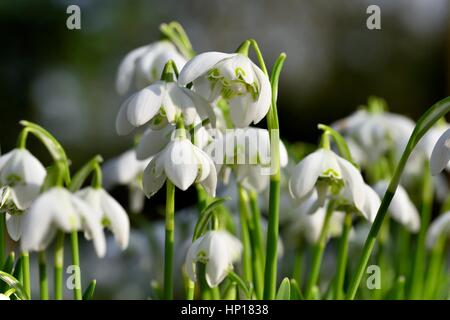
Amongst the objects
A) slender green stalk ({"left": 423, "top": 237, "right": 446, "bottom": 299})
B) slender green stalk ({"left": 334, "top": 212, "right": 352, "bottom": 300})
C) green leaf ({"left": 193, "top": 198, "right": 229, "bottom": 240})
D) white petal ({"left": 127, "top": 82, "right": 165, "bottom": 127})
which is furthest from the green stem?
white petal ({"left": 127, "top": 82, "right": 165, "bottom": 127})

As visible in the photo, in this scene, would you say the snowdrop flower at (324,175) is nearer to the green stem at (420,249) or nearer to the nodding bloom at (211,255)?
the nodding bloom at (211,255)

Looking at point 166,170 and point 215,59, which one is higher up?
point 215,59

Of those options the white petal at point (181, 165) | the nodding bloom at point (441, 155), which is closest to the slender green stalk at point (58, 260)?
the white petal at point (181, 165)

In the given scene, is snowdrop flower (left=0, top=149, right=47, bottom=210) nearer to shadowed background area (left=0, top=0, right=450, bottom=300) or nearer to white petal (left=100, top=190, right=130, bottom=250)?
white petal (left=100, top=190, right=130, bottom=250)

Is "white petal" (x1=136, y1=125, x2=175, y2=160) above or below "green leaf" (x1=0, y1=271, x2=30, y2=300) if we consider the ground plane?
above
